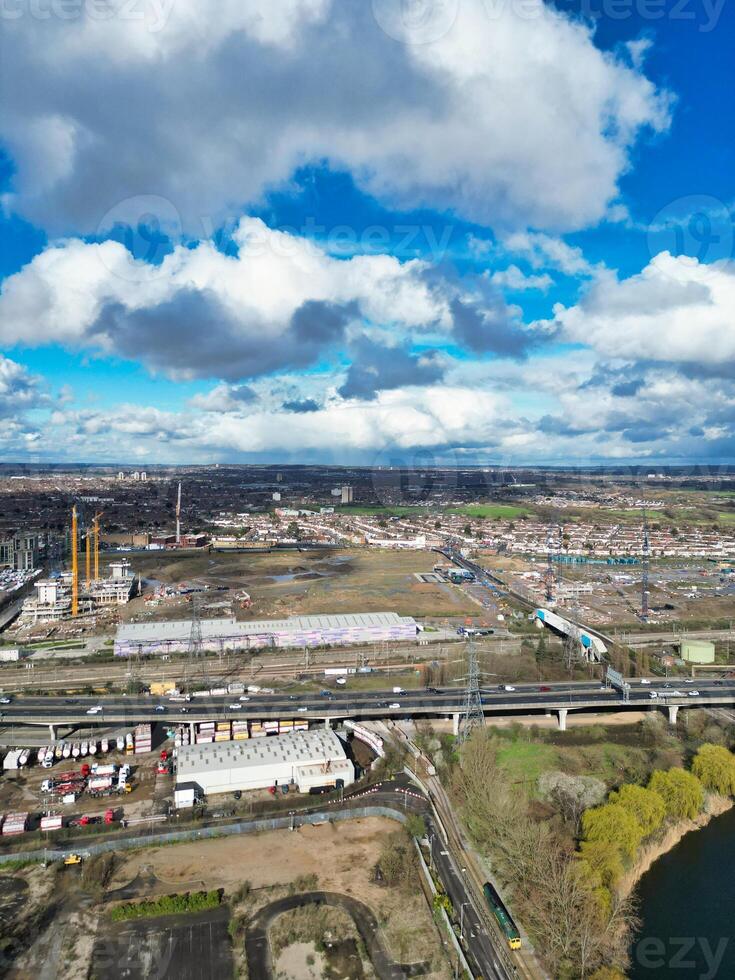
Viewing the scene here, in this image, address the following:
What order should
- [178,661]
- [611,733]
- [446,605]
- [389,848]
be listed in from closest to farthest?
[389,848] → [611,733] → [178,661] → [446,605]

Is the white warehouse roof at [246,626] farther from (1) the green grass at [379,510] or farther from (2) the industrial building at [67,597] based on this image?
(1) the green grass at [379,510]

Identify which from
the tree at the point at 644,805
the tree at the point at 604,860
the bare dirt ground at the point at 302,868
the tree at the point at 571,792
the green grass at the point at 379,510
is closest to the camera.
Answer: the bare dirt ground at the point at 302,868

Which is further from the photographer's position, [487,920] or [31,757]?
[31,757]

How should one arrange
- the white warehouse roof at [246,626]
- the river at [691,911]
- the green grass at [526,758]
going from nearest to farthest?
the river at [691,911], the green grass at [526,758], the white warehouse roof at [246,626]

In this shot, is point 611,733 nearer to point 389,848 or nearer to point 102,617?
point 389,848

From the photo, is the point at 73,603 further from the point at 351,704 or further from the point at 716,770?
the point at 716,770

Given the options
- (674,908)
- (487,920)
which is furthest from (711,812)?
(487,920)

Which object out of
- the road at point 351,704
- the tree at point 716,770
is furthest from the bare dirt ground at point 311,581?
the tree at point 716,770

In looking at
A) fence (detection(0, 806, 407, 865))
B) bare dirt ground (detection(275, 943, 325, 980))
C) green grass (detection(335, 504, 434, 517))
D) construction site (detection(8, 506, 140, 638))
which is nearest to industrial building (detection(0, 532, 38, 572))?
construction site (detection(8, 506, 140, 638))
